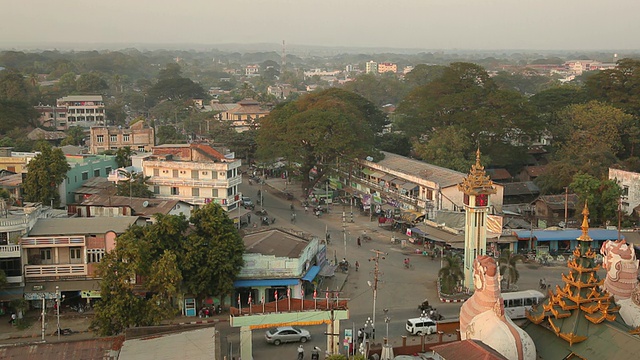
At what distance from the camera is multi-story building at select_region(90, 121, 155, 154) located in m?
52.9

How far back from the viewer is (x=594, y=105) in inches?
1903

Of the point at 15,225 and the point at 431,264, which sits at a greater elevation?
the point at 15,225

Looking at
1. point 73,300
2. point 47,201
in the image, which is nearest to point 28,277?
point 73,300

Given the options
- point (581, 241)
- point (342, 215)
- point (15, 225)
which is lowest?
point (342, 215)

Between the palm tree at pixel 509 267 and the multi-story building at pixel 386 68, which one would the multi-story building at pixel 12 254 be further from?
the multi-story building at pixel 386 68

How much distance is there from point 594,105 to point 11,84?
190 feet

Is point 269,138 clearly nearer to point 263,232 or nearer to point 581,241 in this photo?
Answer: point 263,232

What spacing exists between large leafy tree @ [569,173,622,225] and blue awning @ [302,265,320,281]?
15084 millimetres

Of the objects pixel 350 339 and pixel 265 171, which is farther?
pixel 265 171

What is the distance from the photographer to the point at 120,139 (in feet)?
176

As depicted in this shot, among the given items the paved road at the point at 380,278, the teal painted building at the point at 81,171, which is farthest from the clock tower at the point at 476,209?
the teal painted building at the point at 81,171

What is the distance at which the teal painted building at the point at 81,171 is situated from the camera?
3719 cm

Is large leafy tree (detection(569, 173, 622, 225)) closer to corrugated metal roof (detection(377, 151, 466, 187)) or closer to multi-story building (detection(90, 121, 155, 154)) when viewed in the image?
corrugated metal roof (detection(377, 151, 466, 187))

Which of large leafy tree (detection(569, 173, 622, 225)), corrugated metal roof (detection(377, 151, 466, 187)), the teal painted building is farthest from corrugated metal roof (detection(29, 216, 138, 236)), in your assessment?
large leafy tree (detection(569, 173, 622, 225))
